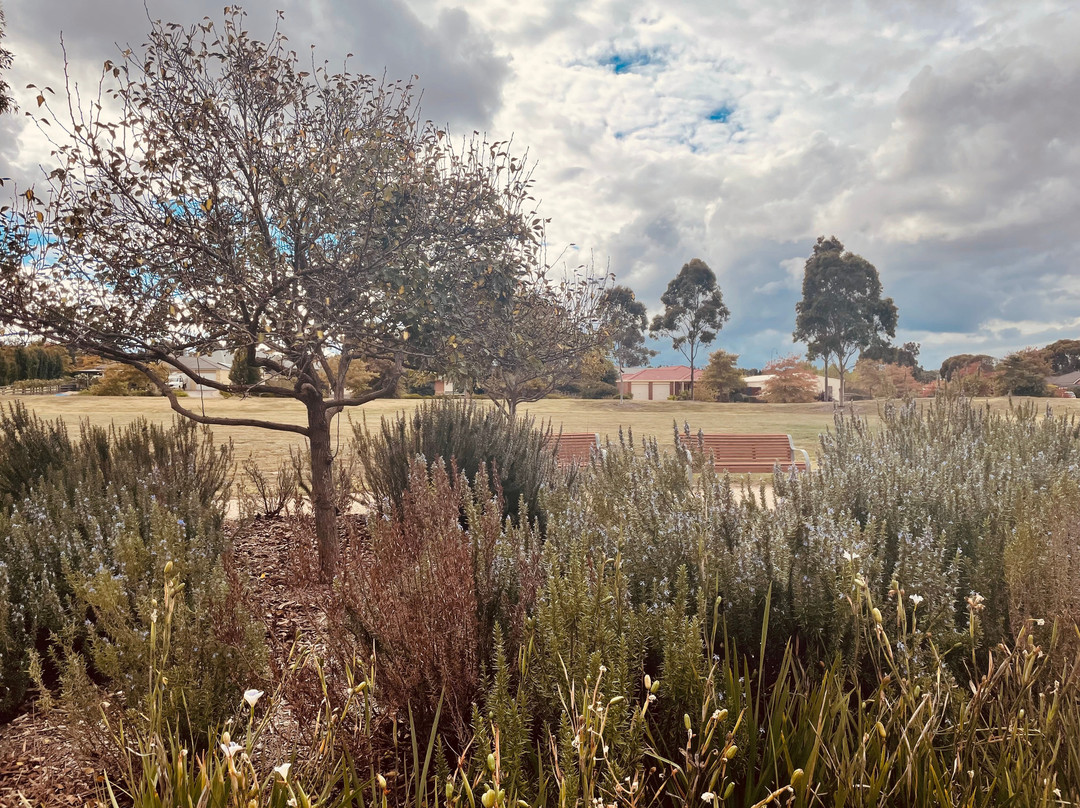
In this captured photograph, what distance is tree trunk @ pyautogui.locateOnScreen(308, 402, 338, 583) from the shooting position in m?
4.84

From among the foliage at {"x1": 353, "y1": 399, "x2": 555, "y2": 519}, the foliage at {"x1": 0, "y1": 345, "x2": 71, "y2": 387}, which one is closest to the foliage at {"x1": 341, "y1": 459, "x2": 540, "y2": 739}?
the foliage at {"x1": 353, "y1": 399, "x2": 555, "y2": 519}

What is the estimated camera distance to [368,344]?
467 centimetres

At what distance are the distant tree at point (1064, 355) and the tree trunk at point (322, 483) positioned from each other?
48.4 m

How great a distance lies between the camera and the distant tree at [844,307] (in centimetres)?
3688

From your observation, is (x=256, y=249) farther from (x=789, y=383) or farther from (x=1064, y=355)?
(x=1064, y=355)

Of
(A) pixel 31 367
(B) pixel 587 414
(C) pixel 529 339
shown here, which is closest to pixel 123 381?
(A) pixel 31 367

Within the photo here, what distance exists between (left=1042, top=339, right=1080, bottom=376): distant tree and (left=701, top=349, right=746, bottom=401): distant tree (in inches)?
752

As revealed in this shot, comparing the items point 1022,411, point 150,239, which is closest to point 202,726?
point 150,239

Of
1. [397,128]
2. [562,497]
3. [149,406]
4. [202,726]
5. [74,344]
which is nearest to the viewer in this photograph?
[202,726]

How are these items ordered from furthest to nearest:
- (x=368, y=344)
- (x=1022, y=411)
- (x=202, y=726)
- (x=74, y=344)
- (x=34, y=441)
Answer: (x=1022, y=411) < (x=34, y=441) < (x=368, y=344) < (x=74, y=344) < (x=202, y=726)

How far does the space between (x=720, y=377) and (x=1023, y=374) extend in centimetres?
1509

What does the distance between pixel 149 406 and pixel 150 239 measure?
23.6m

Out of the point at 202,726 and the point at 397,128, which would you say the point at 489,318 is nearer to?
the point at 397,128

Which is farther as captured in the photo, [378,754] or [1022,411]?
[1022,411]
